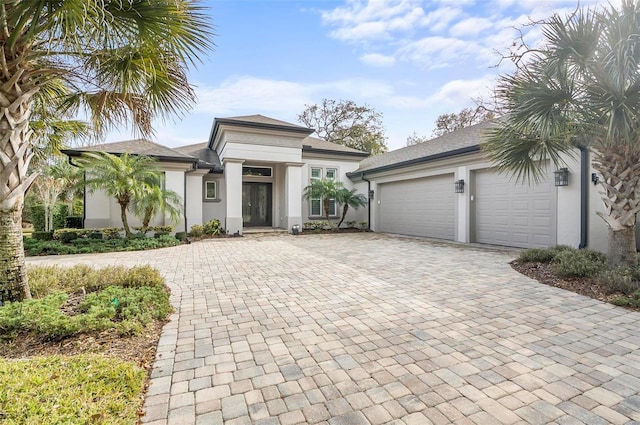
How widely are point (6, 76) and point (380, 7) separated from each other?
7882 mm

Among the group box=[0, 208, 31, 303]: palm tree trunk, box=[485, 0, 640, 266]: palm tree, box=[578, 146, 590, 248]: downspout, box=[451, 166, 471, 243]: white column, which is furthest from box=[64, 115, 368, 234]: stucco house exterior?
box=[578, 146, 590, 248]: downspout

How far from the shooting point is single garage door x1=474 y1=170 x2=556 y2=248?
8.48 m

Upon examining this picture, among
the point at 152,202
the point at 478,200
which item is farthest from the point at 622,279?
the point at 152,202

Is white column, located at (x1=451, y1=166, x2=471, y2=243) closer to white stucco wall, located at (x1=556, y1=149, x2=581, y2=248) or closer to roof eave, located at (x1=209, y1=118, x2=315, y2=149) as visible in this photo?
white stucco wall, located at (x1=556, y1=149, x2=581, y2=248)

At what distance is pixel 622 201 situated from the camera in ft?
18.1

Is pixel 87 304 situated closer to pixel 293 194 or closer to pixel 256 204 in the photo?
pixel 293 194

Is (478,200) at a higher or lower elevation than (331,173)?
lower

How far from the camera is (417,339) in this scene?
3.25 metres

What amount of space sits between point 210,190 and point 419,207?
9617mm

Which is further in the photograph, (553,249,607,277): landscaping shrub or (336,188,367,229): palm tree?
(336,188,367,229): palm tree

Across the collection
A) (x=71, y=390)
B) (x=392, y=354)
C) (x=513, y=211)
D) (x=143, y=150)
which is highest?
(x=143, y=150)

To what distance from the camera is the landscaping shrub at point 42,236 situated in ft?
33.8

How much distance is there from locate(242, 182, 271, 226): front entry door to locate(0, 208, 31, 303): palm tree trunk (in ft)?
39.2

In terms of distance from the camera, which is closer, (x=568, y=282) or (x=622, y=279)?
(x=622, y=279)
